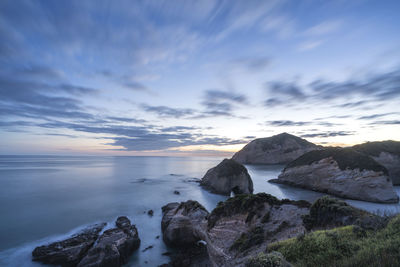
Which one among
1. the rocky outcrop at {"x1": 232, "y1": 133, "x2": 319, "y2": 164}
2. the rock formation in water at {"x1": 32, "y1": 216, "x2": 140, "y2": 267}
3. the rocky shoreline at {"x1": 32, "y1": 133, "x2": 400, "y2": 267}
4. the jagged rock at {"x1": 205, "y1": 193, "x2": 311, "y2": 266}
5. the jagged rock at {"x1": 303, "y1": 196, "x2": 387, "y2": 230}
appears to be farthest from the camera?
the rocky outcrop at {"x1": 232, "y1": 133, "x2": 319, "y2": 164}

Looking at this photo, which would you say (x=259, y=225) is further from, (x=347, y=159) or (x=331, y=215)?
(x=347, y=159)

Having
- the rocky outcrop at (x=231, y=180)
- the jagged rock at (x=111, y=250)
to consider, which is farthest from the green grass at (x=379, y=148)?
the jagged rock at (x=111, y=250)

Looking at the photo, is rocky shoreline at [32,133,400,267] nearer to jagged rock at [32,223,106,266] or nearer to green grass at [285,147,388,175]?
jagged rock at [32,223,106,266]

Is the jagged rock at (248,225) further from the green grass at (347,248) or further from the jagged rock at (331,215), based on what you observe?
the green grass at (347,248)

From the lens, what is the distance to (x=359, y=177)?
27688mm

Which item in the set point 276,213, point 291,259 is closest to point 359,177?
point 276,213

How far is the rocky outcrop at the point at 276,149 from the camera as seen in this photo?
4535 inches

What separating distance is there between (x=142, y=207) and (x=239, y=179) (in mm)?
18152

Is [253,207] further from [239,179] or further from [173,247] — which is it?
[239,179]

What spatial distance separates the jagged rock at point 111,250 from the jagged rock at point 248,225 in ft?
23.0

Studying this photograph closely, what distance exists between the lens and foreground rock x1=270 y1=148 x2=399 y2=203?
2609 centimetres

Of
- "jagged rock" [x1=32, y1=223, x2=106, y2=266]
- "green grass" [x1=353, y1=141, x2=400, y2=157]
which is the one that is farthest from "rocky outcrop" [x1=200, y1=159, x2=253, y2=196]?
"green grass" [x1=353, y1=141, x2=400, y2=157]

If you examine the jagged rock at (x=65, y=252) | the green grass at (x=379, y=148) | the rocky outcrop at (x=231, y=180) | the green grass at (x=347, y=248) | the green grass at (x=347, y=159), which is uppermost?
the green grass at (x=379, y=148)

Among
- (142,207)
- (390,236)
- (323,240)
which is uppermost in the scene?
(390,236)
